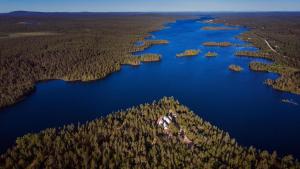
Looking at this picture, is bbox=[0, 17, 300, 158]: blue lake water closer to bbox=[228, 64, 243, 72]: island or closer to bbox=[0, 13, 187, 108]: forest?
bbox=[228, 64, 243, 72]: island

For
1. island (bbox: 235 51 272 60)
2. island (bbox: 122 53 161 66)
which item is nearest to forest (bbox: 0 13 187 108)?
island (bbox: 122 53 161 66)

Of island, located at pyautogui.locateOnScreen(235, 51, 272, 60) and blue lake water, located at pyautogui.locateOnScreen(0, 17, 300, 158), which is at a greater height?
island, located at pyautogui.locateOnScreen(235, 51, 272, 60)

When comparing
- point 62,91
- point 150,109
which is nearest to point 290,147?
point 150,109

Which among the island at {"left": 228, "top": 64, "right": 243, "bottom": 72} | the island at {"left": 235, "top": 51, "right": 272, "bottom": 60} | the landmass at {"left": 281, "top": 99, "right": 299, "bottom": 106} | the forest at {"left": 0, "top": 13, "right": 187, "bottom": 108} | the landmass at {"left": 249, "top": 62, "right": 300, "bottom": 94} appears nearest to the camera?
the landmass at {"left": 281, "top": 99, "right": 299, "bottom": 106}

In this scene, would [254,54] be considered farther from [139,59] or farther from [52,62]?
[52,62]

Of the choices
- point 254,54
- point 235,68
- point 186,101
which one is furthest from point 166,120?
point 254,54
